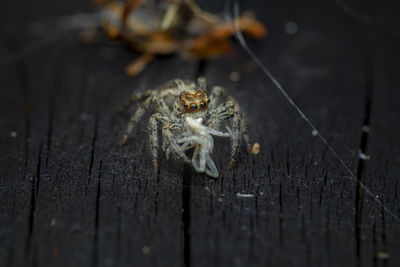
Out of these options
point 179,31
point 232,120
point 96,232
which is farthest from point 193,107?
point 179,31

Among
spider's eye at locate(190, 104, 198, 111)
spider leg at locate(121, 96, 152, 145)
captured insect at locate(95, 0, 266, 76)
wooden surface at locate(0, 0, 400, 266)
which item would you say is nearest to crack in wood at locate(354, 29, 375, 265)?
wooden surface at locate(0, 0, 400, 266)

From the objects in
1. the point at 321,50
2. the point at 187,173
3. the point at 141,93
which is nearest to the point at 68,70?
the point at 141,93

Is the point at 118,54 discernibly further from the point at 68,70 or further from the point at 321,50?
the point at 321,50

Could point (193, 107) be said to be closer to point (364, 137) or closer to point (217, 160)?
point (217, 160)

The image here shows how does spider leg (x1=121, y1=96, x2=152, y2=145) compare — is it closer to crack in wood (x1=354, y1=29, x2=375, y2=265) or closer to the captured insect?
the captured insect

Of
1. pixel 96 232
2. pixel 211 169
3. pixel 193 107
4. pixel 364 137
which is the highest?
pixel 193 107

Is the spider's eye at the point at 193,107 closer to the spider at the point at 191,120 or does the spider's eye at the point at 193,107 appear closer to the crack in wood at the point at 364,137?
the spider at the point at 191,120
